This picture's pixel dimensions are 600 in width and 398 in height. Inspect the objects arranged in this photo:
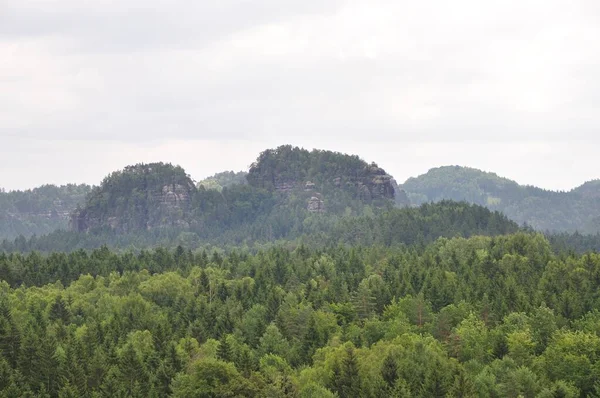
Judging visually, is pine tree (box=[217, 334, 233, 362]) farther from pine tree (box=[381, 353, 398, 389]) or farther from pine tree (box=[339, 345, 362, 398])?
pine tree (box=[381, 353, 398, 389])

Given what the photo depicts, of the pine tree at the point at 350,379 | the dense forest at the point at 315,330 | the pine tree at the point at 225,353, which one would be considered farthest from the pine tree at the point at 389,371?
the pine tree at the point at 225,353

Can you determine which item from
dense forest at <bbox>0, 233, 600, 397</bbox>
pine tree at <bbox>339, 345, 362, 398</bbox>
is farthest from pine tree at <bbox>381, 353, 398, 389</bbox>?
pine tree at <bbox>339, 345, 362, 398</bbox>

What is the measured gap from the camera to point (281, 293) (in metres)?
171

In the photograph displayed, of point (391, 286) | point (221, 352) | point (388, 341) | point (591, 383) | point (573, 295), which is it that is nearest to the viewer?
point (591, 383)

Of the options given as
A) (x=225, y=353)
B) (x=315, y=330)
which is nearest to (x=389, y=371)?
(x=225, y=353)

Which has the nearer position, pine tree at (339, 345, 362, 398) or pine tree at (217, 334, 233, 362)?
pine tree at (339, 345, 362, 398)

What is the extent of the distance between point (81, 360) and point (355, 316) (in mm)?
46280

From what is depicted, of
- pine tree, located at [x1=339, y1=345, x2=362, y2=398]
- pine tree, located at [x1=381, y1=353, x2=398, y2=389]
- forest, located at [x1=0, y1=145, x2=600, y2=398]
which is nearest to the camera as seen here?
pine tree, located at [x1=381, y1=353, x2=398, y2=389]

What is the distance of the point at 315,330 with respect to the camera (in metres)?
138

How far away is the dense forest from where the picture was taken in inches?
4335

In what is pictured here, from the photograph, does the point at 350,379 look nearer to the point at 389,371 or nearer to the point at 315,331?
the point at 389,371

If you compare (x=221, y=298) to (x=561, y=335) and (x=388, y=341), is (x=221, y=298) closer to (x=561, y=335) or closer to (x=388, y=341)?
(x=388, y=341)

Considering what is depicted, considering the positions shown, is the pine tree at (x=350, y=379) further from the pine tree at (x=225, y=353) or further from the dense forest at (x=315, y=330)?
the pine tree at (x=225, y=353)

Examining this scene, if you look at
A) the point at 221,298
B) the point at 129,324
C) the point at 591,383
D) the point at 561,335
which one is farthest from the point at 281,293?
the point at 591,383
